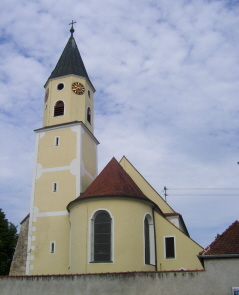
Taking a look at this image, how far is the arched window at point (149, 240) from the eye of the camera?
19.4m

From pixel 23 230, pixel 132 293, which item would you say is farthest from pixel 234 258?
pixel 23 230

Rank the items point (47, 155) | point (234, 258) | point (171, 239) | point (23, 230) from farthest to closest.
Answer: point (47, 155) < point (23, 230) < point (171, 239) < point (234, 258)

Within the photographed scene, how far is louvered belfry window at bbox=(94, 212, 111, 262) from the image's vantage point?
17922mm

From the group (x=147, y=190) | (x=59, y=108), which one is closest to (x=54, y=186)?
(x=59, y=108)

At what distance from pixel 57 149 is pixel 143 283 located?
44.5 feet

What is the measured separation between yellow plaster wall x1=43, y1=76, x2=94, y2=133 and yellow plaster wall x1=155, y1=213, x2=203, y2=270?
9.08 m

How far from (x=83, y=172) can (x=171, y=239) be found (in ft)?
23.2

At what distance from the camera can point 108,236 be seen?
18.3 meters

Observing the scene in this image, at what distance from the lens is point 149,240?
20.0 m

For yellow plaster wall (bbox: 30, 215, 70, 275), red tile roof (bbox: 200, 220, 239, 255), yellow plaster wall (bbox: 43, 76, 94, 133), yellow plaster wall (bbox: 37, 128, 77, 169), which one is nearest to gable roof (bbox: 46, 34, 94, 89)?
yellow plaster wall (bbox: 43, 76, 94, 133)

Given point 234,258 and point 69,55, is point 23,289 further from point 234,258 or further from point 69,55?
point 69,55

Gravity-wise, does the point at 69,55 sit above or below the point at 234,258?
above

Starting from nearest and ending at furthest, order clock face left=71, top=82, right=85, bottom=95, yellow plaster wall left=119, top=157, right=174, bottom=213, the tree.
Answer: clock face left=71, top=82, right=85, bottom=95
yellow plaster wall left=119, top=157, right=174, bottom=213
the tree

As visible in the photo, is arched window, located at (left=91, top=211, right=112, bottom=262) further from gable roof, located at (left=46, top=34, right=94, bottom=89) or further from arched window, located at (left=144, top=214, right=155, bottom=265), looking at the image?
gable roof, located at (left=46, top=34, right=94, bottom=89)
